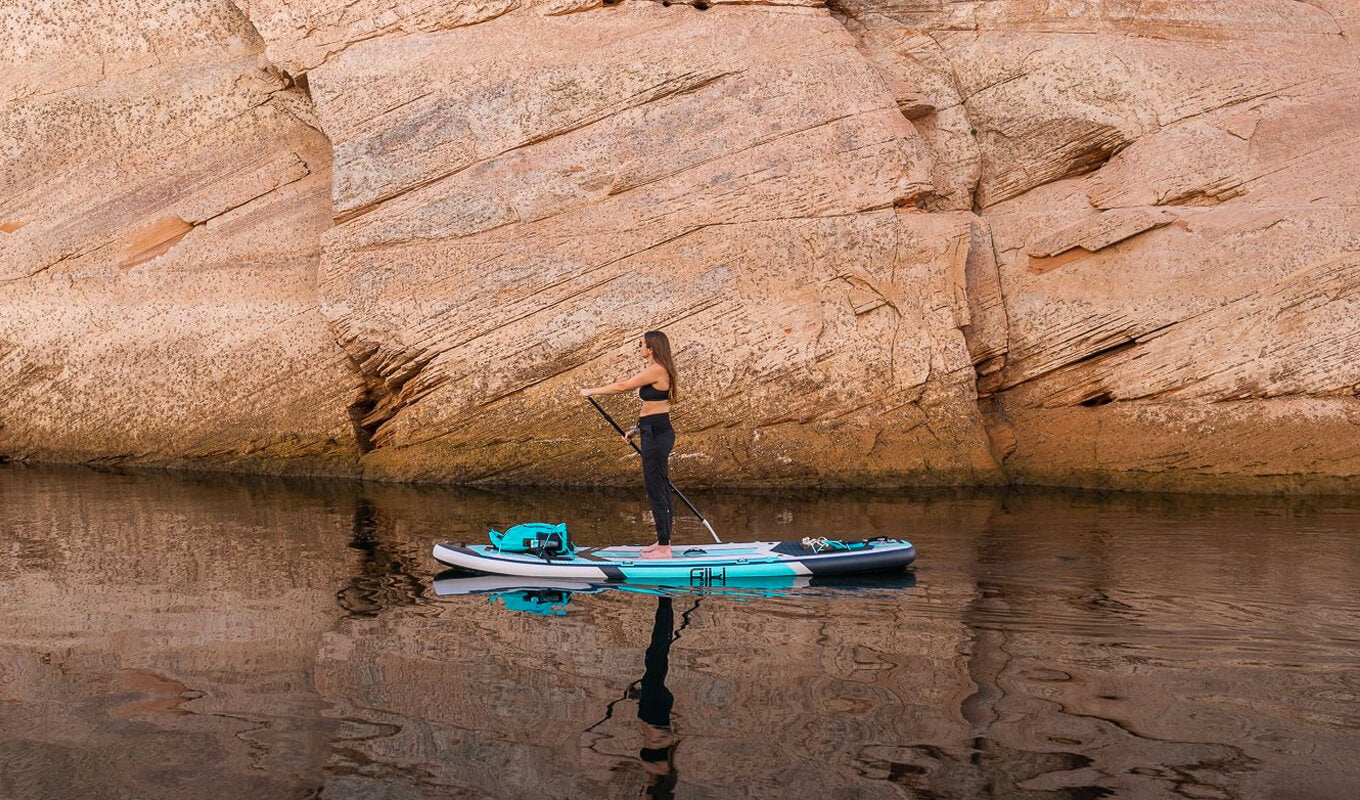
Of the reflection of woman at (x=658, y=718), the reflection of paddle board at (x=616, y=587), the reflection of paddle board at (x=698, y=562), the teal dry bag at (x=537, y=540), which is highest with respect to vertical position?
the teal dry bag at (x=537, y=540)

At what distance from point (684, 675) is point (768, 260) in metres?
10.3

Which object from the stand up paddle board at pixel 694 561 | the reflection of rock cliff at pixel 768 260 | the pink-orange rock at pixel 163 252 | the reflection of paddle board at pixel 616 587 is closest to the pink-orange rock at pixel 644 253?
the reflection of rock cliff at pixel 768 260

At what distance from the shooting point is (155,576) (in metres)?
10.7

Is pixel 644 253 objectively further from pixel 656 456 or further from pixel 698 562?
pixel 698 562

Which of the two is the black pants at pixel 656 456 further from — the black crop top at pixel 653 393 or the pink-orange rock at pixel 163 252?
the pink-orange rock at pixel 163 252

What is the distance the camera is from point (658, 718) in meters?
6.75

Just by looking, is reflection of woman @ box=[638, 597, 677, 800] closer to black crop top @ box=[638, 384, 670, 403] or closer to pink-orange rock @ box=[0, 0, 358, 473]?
black crop top @ box=[638, 384, 670, 403]

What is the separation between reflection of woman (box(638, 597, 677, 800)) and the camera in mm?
5852

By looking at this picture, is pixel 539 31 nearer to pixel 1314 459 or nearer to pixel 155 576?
pixel 155 576

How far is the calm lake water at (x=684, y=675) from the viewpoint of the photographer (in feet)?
19.6

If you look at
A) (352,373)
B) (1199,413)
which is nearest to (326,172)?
(352,373)

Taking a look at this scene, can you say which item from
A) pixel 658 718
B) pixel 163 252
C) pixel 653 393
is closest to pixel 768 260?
pixel 653 393

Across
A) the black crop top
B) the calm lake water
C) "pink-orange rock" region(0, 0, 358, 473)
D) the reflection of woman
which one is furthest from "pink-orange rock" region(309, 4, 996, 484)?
the reflection of woman

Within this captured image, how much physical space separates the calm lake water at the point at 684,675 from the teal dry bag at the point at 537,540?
0.67m
